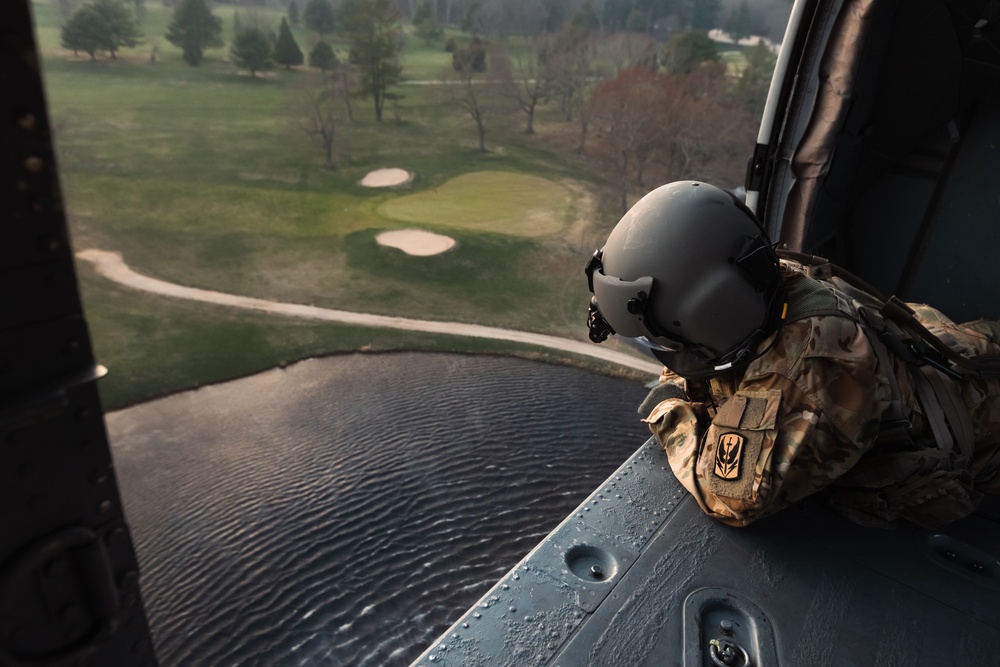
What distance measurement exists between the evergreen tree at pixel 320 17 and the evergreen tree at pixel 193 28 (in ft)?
5.39

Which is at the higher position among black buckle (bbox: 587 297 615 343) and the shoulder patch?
black buckle (bbox: 587 297 615 343)

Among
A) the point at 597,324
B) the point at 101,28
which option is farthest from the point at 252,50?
the point at 597,324

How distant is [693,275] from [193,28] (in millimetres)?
10888

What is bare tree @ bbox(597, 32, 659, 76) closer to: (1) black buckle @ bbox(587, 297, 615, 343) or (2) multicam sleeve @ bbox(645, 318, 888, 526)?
(1) black buckle @ bbox(587, 297, 615, 343)

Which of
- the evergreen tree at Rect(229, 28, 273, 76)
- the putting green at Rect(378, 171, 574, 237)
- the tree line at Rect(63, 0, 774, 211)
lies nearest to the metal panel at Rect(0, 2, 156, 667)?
the putting green at Rect(378, 171, 574, 237)

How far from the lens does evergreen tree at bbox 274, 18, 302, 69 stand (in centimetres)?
1134

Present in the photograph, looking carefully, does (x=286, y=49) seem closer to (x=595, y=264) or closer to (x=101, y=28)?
(x=101, y=28)

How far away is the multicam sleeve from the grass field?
7.08 m

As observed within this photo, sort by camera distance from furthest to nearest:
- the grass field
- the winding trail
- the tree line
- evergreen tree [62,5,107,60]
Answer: the tree line → the winding trail → the grass field → evergreen tree [62,5,107,60]

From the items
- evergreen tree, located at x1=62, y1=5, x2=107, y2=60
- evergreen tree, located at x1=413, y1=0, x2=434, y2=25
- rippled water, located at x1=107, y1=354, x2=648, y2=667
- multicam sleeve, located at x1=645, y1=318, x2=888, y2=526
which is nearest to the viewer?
multicam sleeve, located at x1=645, y1=318, x2=888, y2=526

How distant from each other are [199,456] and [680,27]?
11.3 meters

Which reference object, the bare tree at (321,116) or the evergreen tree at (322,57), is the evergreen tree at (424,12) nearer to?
the evergreen tree at (322,57)

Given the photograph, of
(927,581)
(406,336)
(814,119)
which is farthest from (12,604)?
(406,336)

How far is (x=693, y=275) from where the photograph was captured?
1.75 m
